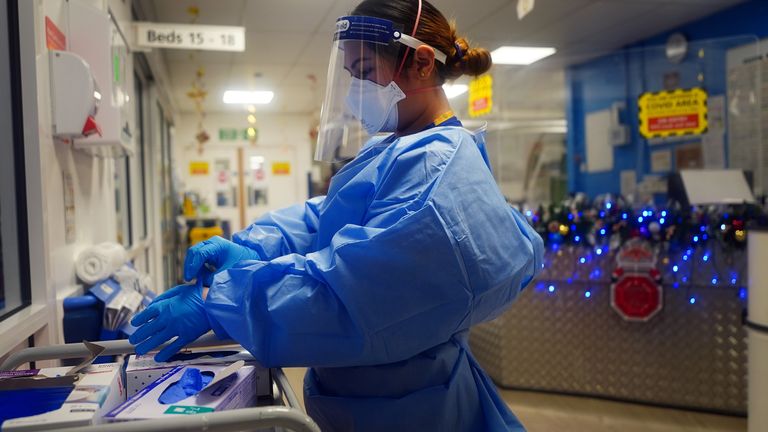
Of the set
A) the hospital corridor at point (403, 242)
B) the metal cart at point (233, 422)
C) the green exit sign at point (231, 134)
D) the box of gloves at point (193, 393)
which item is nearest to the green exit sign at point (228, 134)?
the green exit sign at point (231, 134)

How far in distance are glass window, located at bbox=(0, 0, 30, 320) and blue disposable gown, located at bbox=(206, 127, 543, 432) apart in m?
0.94

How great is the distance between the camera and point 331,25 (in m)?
5.49

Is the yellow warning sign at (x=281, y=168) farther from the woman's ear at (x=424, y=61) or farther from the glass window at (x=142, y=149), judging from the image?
the woman's ear at (x=424, y=61)

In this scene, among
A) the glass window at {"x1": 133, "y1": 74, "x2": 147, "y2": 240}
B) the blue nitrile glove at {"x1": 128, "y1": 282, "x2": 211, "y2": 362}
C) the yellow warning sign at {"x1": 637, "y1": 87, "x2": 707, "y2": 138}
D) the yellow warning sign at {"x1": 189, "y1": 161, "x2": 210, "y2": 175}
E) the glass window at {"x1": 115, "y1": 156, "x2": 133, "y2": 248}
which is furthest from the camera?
the yellow warning sign at {"x1": 189, "y1": 161, "x2": 210, "y2": 175}

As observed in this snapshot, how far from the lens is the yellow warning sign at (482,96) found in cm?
566

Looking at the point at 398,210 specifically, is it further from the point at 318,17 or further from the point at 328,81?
the point at 318,17

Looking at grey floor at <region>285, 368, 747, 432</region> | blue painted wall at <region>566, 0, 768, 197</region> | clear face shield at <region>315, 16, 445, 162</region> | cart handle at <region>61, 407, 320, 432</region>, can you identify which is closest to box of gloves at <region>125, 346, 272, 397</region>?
cart handle at <region>61, 407, 320, 432</region>

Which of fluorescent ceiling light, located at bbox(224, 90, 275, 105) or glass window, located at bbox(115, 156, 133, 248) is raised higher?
fluorescent ceiling light, located at bbox(224, 90, 275, 105)

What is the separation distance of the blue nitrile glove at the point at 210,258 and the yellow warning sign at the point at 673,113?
4755 millimetres

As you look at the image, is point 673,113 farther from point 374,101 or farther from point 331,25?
point 374,101

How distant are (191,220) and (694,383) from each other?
6.68 m

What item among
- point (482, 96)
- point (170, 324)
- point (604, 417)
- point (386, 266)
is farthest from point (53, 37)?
point (482, 96)

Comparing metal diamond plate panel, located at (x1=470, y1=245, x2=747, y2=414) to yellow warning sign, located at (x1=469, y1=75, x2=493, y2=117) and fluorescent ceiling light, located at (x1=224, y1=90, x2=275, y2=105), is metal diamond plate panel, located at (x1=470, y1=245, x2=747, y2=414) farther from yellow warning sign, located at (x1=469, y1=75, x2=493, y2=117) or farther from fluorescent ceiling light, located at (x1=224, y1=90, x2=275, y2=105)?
fluorescent ceiling light, located at (x1=224, y1=90, x2=275, y2=105)

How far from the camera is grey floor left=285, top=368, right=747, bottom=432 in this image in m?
3.32
